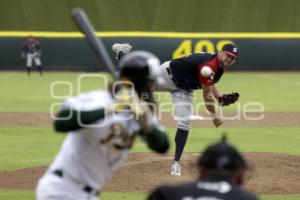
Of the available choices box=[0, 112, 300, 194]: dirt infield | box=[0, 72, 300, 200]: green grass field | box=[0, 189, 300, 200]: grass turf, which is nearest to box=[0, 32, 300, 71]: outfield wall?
box=[0, 72, 300, 200]: green grass field

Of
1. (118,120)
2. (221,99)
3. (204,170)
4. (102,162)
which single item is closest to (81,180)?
(102,162)

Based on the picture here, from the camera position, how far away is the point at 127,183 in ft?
31.7

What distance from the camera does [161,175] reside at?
1016cm

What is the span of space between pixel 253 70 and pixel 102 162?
98.6ft

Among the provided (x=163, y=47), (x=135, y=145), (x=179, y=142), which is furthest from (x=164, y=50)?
(x=179, y=142)

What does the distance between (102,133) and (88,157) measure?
214 mm

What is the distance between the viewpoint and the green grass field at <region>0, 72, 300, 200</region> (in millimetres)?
11781

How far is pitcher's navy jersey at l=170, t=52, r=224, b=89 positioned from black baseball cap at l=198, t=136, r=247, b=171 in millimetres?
6486

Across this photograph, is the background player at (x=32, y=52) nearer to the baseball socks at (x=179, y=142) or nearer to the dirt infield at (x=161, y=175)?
the dirt infield at (x=161, y=175)

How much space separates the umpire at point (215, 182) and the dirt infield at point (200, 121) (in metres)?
13.1

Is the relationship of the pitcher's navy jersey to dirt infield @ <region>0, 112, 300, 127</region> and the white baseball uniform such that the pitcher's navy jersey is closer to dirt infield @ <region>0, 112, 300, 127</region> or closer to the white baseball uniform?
the white baseball uniform

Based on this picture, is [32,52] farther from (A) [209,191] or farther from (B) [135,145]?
(A) [209,191]

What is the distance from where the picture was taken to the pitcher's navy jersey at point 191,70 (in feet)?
32.8
